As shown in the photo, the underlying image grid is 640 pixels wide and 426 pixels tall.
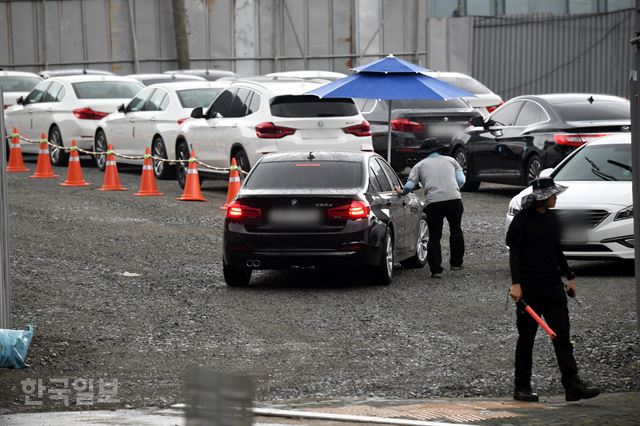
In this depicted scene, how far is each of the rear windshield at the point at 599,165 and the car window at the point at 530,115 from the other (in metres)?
4.87

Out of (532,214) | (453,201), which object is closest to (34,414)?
(532,214)

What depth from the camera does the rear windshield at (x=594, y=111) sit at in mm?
20031

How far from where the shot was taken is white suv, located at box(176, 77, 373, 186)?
20062 millimetres

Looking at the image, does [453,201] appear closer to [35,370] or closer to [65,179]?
[35,370]

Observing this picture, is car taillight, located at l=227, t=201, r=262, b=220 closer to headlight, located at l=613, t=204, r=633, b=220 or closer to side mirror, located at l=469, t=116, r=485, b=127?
headlight, located at l=613, t=204, r=633, b=220

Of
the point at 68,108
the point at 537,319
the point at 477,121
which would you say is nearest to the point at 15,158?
the point at 68,108

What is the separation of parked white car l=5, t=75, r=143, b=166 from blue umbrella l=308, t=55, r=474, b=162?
8594 mm

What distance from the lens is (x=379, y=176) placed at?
47.4 feet

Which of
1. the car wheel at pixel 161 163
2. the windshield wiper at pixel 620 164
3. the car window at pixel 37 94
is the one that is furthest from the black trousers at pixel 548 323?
the car window at pixel 37 94

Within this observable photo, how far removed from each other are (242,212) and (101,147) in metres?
13.2

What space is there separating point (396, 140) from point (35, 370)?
13964 millimetres

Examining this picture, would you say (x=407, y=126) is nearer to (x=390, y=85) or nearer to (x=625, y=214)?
(x=390, y=85)

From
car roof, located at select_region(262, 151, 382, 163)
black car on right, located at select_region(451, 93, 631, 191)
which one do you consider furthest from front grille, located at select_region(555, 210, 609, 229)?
black car on right, located at select_region(451, 93, 631, 191)

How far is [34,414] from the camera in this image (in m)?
8.27
